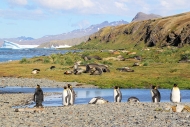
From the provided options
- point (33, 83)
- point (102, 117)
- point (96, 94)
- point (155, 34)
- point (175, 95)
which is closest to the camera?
point (102, 117)

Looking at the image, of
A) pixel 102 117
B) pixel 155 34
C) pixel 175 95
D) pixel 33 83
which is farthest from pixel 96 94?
pixel 155 34

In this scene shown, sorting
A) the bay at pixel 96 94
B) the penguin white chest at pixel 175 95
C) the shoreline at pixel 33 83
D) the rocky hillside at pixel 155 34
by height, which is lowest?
the bay at pixel 96 94

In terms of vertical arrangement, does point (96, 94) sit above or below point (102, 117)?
below

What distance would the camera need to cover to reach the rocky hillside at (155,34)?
125 m

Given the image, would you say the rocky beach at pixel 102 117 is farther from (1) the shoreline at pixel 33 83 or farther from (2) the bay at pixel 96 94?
(1) the shoreline at pixel 33 83

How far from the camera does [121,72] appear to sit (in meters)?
50.7

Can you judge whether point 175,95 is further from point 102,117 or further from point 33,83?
point 33,83

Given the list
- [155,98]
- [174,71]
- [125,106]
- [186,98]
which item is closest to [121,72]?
[174,71]

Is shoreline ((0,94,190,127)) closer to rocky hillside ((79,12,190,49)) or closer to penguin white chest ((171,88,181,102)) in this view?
penguin white chest ((171,88,181,102))

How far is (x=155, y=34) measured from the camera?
14450cm

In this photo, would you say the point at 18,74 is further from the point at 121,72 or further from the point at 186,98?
the point at 186,98

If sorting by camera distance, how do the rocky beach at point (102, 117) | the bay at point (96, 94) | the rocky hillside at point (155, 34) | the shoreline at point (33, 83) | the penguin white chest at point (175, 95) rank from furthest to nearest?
1. the rocky hillside at point (155, 34)
2. the shoreline at point (33, 83)
3. the bay at point (96, 94)
4. the penguin white chest at point (175, 95)
5. the rocky beach at point (102, 117)

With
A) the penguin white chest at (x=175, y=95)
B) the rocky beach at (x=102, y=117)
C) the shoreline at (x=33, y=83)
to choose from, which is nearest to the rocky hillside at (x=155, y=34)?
the shoreline at (x=33, y=83)

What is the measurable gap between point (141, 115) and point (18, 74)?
33662 millimetres
